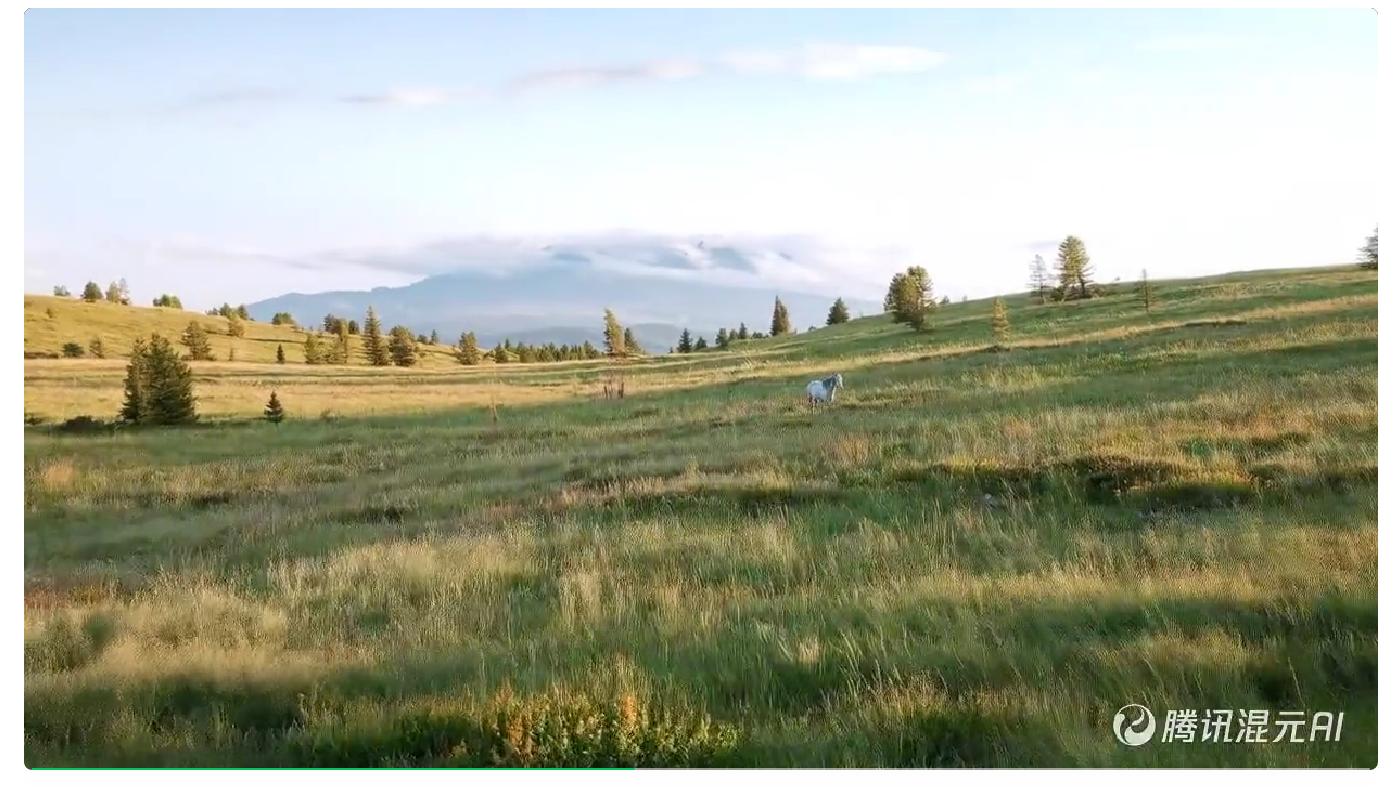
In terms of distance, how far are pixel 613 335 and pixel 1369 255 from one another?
564 cm

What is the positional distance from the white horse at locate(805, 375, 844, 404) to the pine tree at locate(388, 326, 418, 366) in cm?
559

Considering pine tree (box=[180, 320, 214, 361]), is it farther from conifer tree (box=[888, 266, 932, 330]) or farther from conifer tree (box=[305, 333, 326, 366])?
conifer tree (box=[888, 266, 932, 330])

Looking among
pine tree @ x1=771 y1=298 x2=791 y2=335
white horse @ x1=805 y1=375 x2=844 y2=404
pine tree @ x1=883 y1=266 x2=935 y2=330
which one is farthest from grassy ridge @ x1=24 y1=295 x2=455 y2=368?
white horse @ x1=805 y1=375 x2=844 y2=404

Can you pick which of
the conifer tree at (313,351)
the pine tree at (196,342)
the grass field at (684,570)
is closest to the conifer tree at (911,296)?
the grass field at (684,570)

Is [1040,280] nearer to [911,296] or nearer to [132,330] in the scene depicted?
[911,296]

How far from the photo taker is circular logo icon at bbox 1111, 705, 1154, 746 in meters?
3.55

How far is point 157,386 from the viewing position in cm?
666

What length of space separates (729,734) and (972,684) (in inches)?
42.8

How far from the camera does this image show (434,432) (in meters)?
8.72

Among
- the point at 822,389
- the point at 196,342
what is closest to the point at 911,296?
the point at 822,389

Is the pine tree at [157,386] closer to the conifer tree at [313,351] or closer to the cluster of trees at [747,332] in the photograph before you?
the conifer tree at [313,351]

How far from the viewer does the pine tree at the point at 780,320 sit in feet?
23.4

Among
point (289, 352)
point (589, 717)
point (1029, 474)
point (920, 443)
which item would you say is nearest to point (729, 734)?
point (589, 717)

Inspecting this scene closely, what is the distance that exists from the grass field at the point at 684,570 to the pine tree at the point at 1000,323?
1.90 metres
